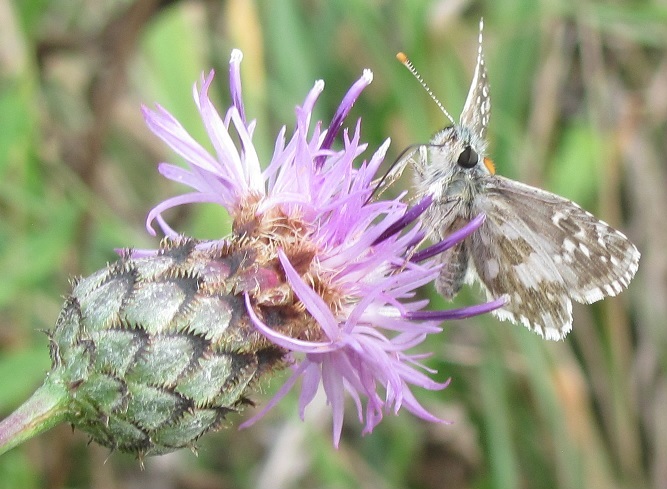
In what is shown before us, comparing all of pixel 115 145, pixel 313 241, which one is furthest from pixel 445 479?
pixel 313 241

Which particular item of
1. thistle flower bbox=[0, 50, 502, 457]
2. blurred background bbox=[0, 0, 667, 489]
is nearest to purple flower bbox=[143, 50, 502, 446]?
thistle flower bbox=[0, 50, 502, 457]

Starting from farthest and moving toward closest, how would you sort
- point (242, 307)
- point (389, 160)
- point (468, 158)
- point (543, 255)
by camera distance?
point (389, 160) < point (543, 255) < point (468, 158) < point (242, 307)

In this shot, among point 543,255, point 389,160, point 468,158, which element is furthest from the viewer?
point 389,160

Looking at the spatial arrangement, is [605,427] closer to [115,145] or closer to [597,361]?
[597,361]

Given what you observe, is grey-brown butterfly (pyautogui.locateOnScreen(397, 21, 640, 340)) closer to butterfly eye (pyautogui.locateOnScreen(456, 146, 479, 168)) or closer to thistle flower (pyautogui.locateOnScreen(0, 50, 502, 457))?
butterfly eye (pyautogui.locateOnScreen(456, 146, 479, 168))

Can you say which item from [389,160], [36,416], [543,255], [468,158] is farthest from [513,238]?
[389,160]

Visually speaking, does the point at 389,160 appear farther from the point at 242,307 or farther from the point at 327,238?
the point at 242,307
